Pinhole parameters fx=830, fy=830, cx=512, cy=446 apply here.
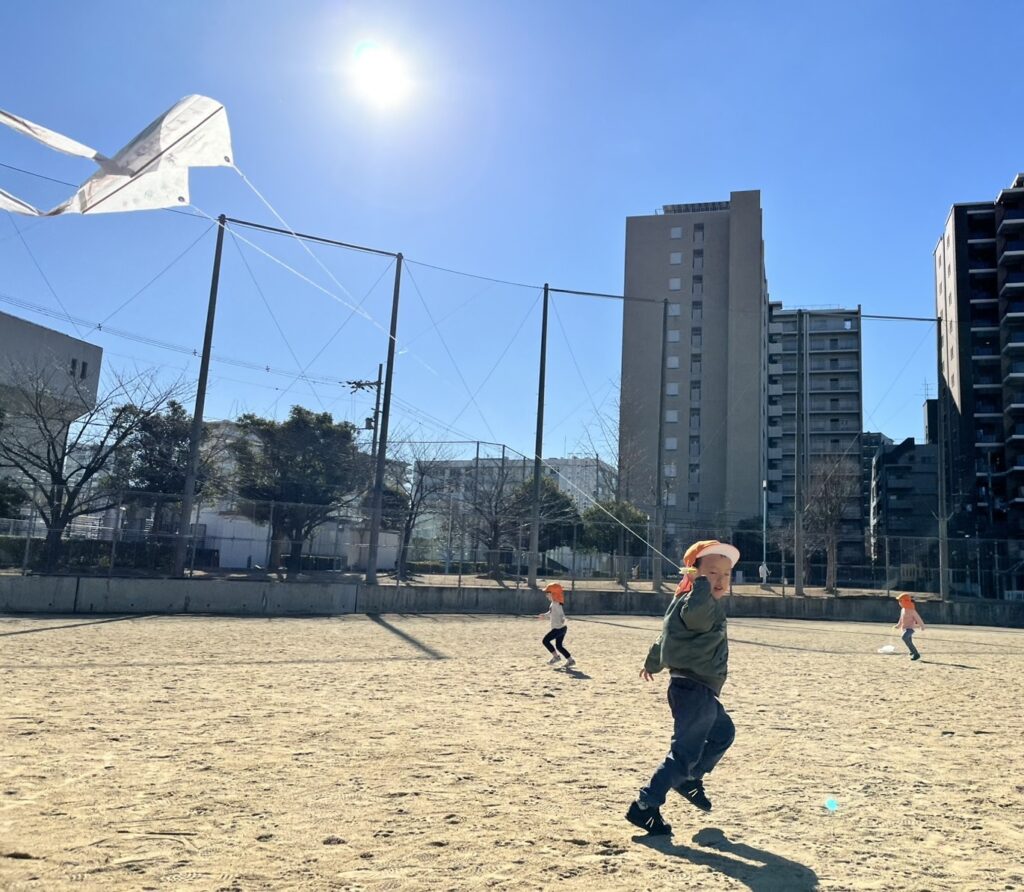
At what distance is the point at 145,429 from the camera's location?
32.7 meters

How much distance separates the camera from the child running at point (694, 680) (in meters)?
4.89

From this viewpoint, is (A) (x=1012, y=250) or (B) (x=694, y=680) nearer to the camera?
(B) (x=694, y=680)

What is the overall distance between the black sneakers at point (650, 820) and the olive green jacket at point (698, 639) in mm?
800

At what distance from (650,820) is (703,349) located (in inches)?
2836

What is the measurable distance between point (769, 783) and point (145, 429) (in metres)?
31.3

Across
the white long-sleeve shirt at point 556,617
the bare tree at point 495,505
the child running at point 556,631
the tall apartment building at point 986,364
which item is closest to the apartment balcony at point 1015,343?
the tall apartment building at point 986,364

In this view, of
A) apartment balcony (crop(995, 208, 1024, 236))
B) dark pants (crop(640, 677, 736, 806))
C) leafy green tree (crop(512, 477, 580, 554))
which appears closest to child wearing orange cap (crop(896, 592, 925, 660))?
dark pants (crop(640, 677, 736, 806))

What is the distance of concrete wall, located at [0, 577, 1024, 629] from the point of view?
2056 cm

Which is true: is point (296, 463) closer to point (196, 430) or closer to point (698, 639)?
point (196, 430)

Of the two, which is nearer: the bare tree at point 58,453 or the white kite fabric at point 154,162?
the white kite fabric at point 154,162

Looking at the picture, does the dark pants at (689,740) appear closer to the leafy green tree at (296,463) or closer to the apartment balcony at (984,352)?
the leafy green tree at (296,463)

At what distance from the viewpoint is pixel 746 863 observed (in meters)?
4.43

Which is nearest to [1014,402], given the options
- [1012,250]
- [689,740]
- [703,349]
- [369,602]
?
[1012,250]

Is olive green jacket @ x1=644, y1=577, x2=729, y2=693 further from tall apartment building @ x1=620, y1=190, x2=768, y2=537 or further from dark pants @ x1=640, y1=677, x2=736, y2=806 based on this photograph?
tall apartment building @ x1=620, y1=190, x2=768, y2=537
